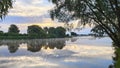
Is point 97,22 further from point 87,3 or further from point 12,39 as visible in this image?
point 12,39

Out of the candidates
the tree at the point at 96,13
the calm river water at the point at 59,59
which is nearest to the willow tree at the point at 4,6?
the tree at the point at 96,13

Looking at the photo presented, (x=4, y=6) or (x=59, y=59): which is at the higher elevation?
(x=4, y=6)

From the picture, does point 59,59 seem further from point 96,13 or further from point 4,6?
point 4,6

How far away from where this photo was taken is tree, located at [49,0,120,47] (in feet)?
74.5

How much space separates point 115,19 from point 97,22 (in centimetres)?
120

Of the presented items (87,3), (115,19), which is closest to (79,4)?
(87,3)

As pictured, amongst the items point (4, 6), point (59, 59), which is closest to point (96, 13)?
point (4, 6)

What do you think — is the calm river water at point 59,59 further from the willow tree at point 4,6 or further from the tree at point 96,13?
the willow tree at point 4,6

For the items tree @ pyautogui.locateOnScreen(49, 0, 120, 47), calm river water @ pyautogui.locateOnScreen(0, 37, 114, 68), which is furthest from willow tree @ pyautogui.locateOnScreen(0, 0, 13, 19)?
calm river water @ pyautogui.locateOnScreen(0, 37, 114, 68)

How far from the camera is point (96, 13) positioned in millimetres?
23609

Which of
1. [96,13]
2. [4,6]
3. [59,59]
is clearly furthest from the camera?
[59,59]

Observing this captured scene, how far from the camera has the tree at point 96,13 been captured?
2270 cm

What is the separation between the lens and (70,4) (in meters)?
23.4

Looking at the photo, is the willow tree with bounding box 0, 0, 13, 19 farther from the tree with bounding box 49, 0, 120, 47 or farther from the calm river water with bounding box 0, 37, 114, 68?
the calm river water with bounding box 0, 37, 114, 68
